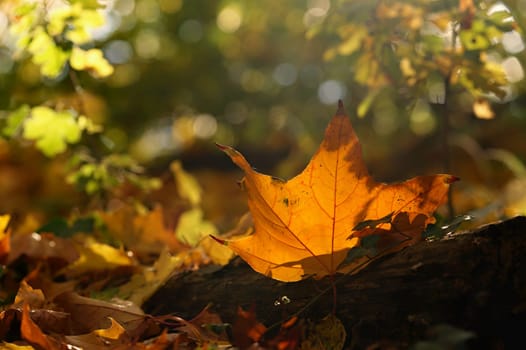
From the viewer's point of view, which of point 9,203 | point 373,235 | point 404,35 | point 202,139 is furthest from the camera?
point 202,139

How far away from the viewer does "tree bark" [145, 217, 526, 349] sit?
92cm

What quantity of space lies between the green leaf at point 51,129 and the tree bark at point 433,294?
696 millimetres

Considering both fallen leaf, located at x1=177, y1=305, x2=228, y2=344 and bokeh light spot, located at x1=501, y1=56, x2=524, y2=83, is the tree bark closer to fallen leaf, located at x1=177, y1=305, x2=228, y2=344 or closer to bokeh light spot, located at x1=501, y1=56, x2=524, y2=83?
fallen leaf, located at x1=177, y1=305, x2=228, y2=344

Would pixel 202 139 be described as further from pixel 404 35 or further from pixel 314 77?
pixel 404 35

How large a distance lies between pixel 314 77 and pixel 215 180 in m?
1.06

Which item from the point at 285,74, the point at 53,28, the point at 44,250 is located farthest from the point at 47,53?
the point at 285,74

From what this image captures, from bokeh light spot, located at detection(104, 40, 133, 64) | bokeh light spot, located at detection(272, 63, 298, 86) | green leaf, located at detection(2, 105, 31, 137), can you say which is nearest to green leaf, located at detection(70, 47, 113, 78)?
green leaf, located at detection(2, 105, 31, 137)

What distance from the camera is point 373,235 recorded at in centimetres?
103

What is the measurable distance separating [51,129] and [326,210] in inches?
32.2

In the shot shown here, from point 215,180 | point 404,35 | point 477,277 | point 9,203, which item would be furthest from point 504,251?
point 215,180

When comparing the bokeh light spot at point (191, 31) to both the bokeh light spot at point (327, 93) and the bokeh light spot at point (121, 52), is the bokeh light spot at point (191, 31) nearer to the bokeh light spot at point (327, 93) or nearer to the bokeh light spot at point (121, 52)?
the bokeh light spot at point (121, 52)

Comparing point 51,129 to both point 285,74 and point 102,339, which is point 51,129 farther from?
point 285,74

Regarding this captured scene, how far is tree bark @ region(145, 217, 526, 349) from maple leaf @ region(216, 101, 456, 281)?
4cm

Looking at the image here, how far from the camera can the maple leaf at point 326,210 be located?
0.93 m
